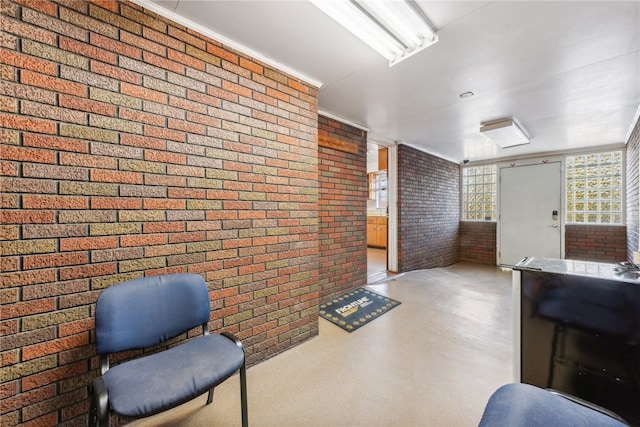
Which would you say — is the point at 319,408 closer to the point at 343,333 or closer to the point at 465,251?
the point at 343,333

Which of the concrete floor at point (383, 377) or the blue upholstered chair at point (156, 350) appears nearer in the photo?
the blue upholstered chair at point (156, 350)

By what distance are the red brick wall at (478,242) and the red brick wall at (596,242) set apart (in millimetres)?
1233

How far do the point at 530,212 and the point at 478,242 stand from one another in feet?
4.01

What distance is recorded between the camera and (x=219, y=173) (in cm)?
179

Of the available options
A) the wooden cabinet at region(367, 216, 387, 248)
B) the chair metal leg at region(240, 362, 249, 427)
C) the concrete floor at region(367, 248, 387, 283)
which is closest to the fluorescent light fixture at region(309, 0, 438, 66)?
the chair metal leg at region(240, 362, 249, 427)

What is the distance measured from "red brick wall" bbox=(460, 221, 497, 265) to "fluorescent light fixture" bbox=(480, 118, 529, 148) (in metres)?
2.52

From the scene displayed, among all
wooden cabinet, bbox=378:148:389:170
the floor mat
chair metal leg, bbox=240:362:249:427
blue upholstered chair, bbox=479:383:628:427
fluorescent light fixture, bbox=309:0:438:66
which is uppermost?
fluorescent light fixture, bbox=309:0:438:66

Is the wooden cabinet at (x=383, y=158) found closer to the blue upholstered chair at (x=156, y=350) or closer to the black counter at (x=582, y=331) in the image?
the black counter at (x=582, y=331)

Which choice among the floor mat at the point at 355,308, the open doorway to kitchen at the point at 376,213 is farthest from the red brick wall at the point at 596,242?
the floor mat at the point at 355,308

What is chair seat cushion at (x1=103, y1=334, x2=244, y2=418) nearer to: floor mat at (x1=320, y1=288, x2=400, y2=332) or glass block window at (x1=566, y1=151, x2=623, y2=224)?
floor mat at (x1=320, y1=288, x2=400, y2=332)

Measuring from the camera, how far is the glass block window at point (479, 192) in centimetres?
579

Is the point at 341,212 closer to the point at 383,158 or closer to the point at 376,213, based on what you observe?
the point at 383,158

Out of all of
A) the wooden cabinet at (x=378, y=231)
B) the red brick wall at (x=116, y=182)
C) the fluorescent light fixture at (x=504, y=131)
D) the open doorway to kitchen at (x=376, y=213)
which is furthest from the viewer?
the wooden cabinet at (x=378, y=231)

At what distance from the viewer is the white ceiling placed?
1.54 m
